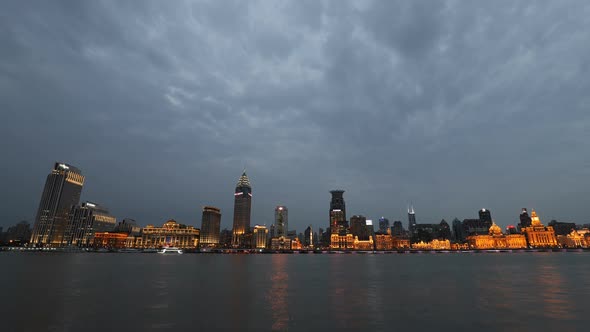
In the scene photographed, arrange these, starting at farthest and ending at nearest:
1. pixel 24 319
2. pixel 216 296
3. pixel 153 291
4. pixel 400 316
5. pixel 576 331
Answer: pixel 153 291, pixel 216 296, pixel 400 316, pixel 24 319, pixel 576 331

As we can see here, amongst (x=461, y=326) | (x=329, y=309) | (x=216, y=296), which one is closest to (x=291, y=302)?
(x=329, y=309)

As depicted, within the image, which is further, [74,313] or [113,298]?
[113,298]

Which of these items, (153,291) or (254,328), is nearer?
(254,328)

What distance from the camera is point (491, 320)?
22266mm

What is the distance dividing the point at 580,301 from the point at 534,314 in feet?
34.3

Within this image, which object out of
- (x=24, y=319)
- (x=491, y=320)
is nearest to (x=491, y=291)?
(x=491, y=320)

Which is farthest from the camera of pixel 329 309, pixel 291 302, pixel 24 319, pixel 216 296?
pixel 216 296

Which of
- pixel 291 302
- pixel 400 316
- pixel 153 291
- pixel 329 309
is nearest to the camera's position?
pixel 400 316

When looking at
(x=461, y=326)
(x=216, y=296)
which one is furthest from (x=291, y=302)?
(x=461, y=326)

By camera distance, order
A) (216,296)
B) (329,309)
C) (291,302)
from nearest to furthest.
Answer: (329,309)
(291,302)
(216,296)

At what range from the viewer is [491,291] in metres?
37.2

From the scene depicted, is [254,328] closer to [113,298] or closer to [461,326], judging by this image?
[461,326]

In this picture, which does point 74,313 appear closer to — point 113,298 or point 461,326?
point 113,298

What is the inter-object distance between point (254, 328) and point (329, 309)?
8.49 m
